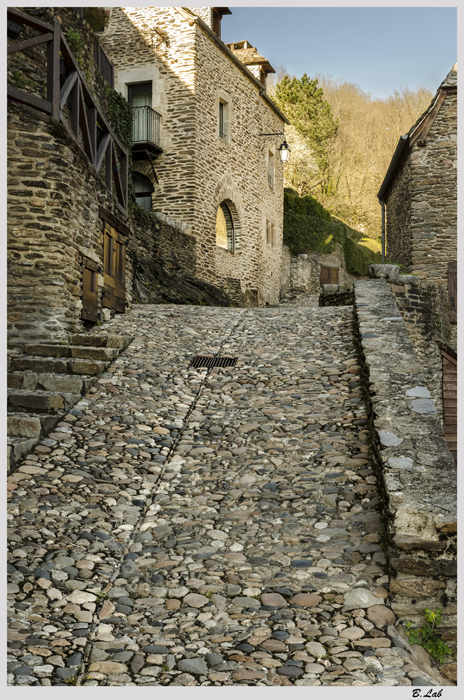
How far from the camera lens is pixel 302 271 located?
29.2 meters

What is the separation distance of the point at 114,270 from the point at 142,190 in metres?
9.67

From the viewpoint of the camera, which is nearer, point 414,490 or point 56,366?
point 414,490

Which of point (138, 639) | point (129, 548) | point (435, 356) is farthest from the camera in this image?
point (435, 356)

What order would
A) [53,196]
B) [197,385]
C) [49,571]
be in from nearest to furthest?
[49,571] < [197,385] < [53,196]

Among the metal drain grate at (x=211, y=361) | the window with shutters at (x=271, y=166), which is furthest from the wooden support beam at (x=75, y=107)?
the window with shutters at (x=271, y=166)

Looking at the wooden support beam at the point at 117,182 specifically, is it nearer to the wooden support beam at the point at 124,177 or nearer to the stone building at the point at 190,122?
the wooden support beam at the point at 124,177

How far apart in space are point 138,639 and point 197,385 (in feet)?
13.4

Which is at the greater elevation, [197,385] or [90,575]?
[197,385]

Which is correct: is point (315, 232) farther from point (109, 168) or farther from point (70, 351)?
point (70, 351)

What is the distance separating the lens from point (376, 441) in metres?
4.57

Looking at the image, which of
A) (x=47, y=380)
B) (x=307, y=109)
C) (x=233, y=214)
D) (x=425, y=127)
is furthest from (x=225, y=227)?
(x=47, y=380)

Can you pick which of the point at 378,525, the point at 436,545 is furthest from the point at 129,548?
the point at 436,545

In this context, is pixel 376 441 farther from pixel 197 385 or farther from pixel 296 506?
pixel 197 385

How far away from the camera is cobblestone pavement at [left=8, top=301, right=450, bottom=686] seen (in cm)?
299
